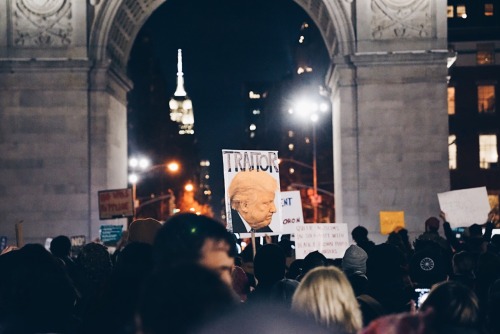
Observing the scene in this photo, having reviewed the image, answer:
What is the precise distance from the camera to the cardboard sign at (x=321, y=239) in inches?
609

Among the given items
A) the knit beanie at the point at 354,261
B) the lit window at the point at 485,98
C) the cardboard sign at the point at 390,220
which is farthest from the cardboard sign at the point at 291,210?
the lit window at the point at 485,98

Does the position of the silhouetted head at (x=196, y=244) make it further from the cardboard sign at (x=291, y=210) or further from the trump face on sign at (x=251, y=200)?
the cardboard sign at (x=291, y=210)

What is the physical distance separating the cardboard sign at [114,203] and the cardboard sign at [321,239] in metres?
9.86

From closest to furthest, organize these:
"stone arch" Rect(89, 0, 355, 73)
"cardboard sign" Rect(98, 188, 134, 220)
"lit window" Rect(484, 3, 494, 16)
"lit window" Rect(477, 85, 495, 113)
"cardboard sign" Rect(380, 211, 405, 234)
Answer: "cardboard sign" Rect(98, 188, 134, 220) → "cardboard sign" Rect(380, 211, 405, 234) → "stone arch" Rect(89, 0, 355, 73) → "lit window" Rect(477, 85, 495, 113) → "lit window" Rect(484, 3, 494, 16)

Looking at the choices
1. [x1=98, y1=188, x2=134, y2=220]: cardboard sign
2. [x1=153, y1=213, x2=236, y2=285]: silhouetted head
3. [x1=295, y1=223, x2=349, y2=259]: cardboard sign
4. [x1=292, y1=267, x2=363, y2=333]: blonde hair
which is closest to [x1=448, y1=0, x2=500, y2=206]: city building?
[x1=98, y1=188, x2=134, y2=220]: cardboard sign

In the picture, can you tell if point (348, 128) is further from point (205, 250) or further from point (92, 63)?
point (205, 250)

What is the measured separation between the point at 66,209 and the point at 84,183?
3.17 ft

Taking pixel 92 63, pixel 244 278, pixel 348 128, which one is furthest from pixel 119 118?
pixel 244 278

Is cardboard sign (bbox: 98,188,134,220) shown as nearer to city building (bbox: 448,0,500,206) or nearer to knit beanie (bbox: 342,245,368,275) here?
knit beanie (bbox: 342,245,368,275)

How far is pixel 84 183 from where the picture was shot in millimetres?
29000

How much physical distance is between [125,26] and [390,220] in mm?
11377

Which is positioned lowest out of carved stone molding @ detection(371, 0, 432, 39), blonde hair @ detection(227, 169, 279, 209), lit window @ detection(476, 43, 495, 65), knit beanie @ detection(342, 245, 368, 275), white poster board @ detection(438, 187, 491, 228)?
knit beanie @ detection(342, 245, 368, 275)

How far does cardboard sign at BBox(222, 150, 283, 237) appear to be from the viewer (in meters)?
12.8

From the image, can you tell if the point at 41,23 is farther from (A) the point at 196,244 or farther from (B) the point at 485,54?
(B) the point at 485,54
